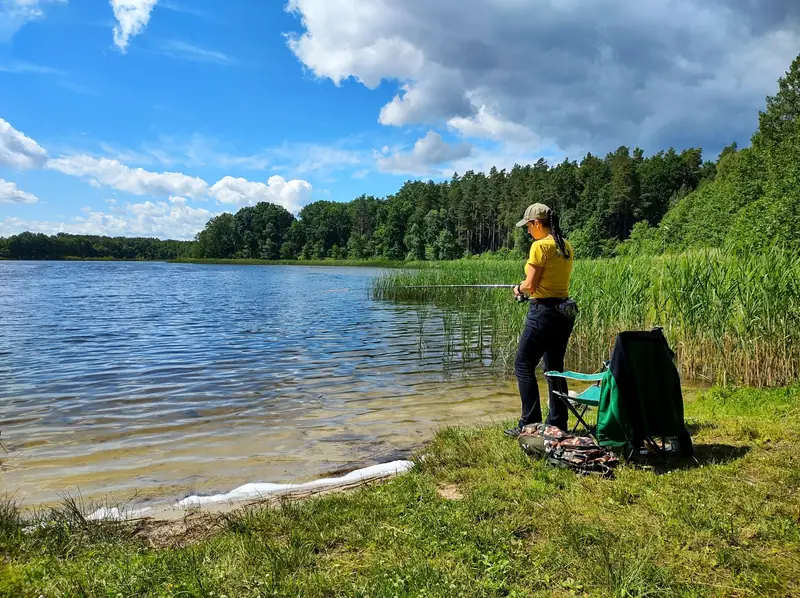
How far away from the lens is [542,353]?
470 centimetres

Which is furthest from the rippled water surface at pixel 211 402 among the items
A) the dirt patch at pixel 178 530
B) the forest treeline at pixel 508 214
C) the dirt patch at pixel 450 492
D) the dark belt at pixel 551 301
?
the forest treeline at pixel 508 214

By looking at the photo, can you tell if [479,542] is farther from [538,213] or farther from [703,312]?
[703,312]

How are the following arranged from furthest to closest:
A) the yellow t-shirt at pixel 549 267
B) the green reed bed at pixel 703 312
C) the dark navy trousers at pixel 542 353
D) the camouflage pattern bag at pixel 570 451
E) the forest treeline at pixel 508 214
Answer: the forest treeline at pixel 508 214 < the green reed bed at pixel 703 312 < the dark navy trousers at pixel 542 353 < the yellow t-shirt at pixel 549 267 < the camouflage pattern bag at pixel 570 451

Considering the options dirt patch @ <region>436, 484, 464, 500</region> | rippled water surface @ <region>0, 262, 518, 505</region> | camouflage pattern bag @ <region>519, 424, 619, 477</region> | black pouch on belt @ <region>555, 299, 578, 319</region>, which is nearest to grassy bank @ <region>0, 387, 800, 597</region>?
dirt patch @ <region>436, 484, 464, 500</region>

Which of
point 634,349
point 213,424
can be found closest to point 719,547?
point 634,349

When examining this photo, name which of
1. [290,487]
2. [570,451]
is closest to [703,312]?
[570,451]

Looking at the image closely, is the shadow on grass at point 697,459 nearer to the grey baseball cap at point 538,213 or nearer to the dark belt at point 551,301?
the dark belt at point 551,301

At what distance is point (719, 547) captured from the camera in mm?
2633

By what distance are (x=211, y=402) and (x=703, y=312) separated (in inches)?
295

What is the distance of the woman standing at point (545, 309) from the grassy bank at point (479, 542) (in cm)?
86

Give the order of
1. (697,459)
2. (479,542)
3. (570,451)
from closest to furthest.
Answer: (479,542), (570,451), (697,459)

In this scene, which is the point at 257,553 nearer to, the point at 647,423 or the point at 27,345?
the point at 647,423

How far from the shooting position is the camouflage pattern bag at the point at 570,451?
3.79 meters

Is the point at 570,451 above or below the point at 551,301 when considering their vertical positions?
below
